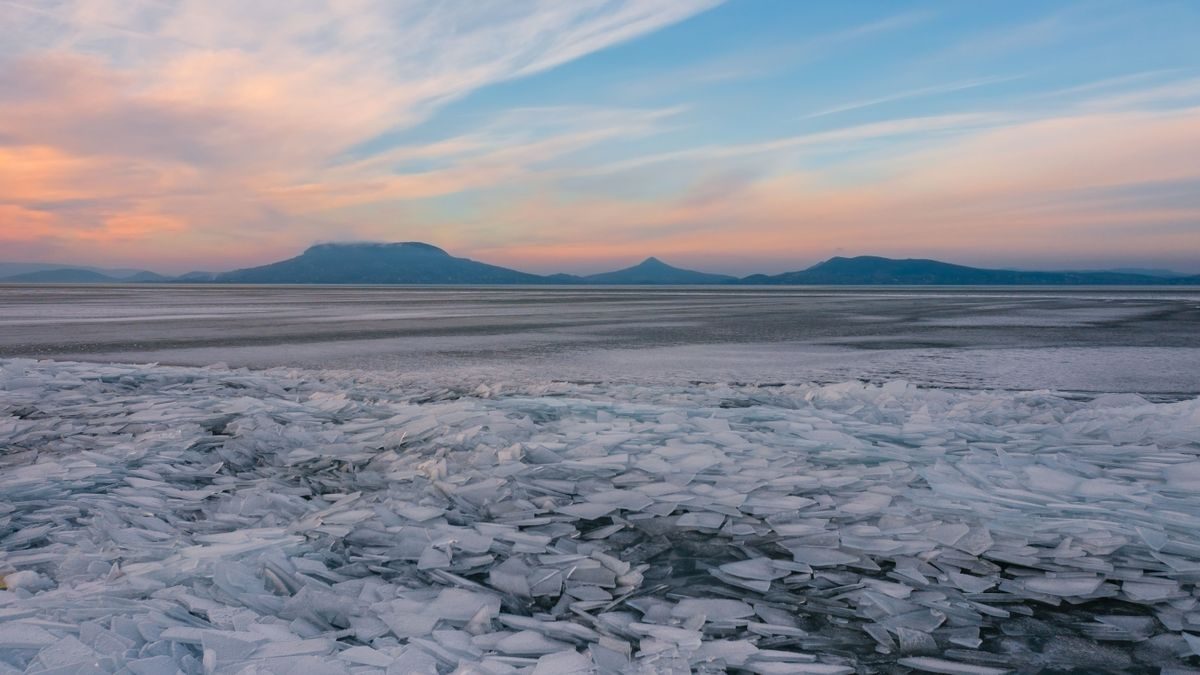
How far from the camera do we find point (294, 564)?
118 inches

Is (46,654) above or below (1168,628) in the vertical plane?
above

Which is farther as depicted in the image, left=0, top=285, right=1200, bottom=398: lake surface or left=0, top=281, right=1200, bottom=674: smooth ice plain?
left=0, top=285, right=1200, bottom=398: lake surface

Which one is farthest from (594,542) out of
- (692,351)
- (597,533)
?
(692,351)

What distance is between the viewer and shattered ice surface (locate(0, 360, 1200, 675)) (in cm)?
240

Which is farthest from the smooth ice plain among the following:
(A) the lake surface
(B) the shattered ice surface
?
(A) the lake surface

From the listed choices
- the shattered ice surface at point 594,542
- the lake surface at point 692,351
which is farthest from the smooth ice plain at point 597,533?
the lake surface at point 692,351

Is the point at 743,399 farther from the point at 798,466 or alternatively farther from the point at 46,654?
the point at 46,654

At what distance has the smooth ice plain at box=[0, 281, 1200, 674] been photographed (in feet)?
7.94

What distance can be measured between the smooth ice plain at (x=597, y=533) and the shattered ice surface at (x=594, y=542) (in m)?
0.02

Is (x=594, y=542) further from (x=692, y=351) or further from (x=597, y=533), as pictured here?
(x=692, y=351)

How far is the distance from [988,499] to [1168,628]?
1.23m

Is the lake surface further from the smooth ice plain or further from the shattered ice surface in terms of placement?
the shattered ice surface

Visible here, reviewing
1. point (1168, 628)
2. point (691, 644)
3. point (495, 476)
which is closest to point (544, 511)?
point (495, 476)

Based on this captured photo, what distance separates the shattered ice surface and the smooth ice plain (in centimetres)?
2
